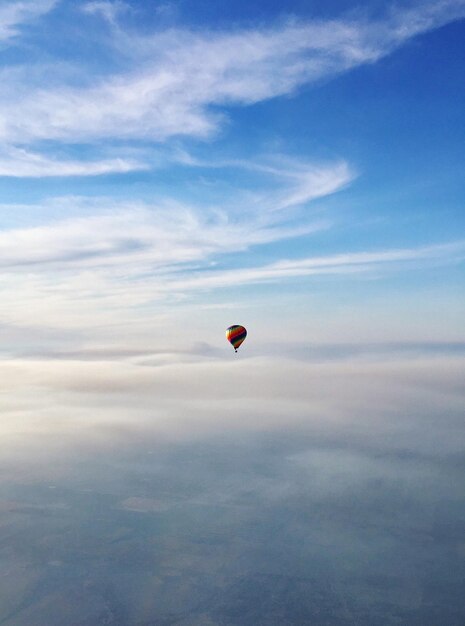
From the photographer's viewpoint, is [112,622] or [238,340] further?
[112,622]

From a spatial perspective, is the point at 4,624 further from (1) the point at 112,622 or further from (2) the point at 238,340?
(2) the point at 238,340

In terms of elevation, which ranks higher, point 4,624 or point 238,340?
point 238,340

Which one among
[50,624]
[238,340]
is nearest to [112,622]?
[50,624]

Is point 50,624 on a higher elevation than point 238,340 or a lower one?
lower

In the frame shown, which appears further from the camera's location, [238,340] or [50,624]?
[50,624]

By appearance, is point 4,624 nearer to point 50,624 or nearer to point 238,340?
point 50,624

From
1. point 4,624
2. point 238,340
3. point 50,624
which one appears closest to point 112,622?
point 50,624
